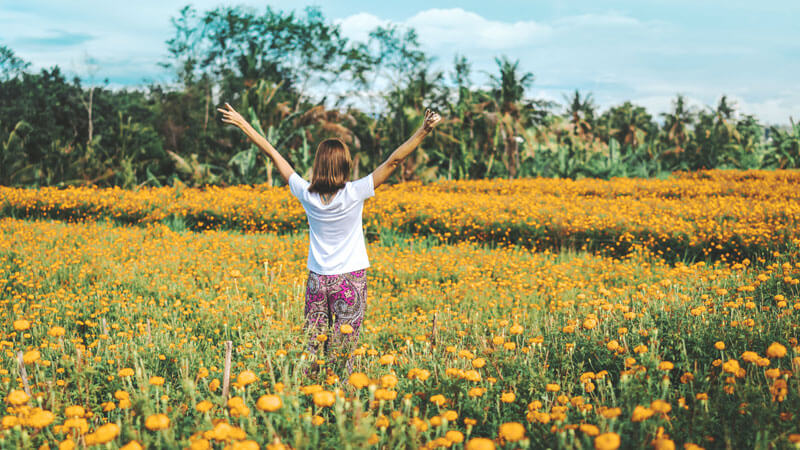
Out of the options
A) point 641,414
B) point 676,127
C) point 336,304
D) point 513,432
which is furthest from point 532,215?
point 676,127

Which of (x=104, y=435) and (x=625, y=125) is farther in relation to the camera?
(x=625, y=125)

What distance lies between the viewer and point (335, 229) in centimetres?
323

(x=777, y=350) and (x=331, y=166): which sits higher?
(x=331, y=166)

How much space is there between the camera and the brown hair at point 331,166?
3078 millimetres

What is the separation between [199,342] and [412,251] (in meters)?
4.48

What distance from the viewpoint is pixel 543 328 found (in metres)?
4.27

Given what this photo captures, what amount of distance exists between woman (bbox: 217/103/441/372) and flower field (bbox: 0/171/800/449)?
9.3 inches

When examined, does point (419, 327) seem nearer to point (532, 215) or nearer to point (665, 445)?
point (665, 445)

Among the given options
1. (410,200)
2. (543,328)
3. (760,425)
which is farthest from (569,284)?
(410,200)

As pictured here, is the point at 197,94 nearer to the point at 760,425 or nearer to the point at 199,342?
Answer: the point at 199,342

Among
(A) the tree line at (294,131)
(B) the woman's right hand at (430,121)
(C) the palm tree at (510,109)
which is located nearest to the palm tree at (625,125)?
(A) the tree line at (294,131)

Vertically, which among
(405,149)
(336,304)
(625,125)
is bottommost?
(336,304)

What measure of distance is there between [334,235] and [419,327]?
5.58 ft

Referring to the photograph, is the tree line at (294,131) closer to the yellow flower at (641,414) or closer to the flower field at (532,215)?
the flower field at (532,215)
